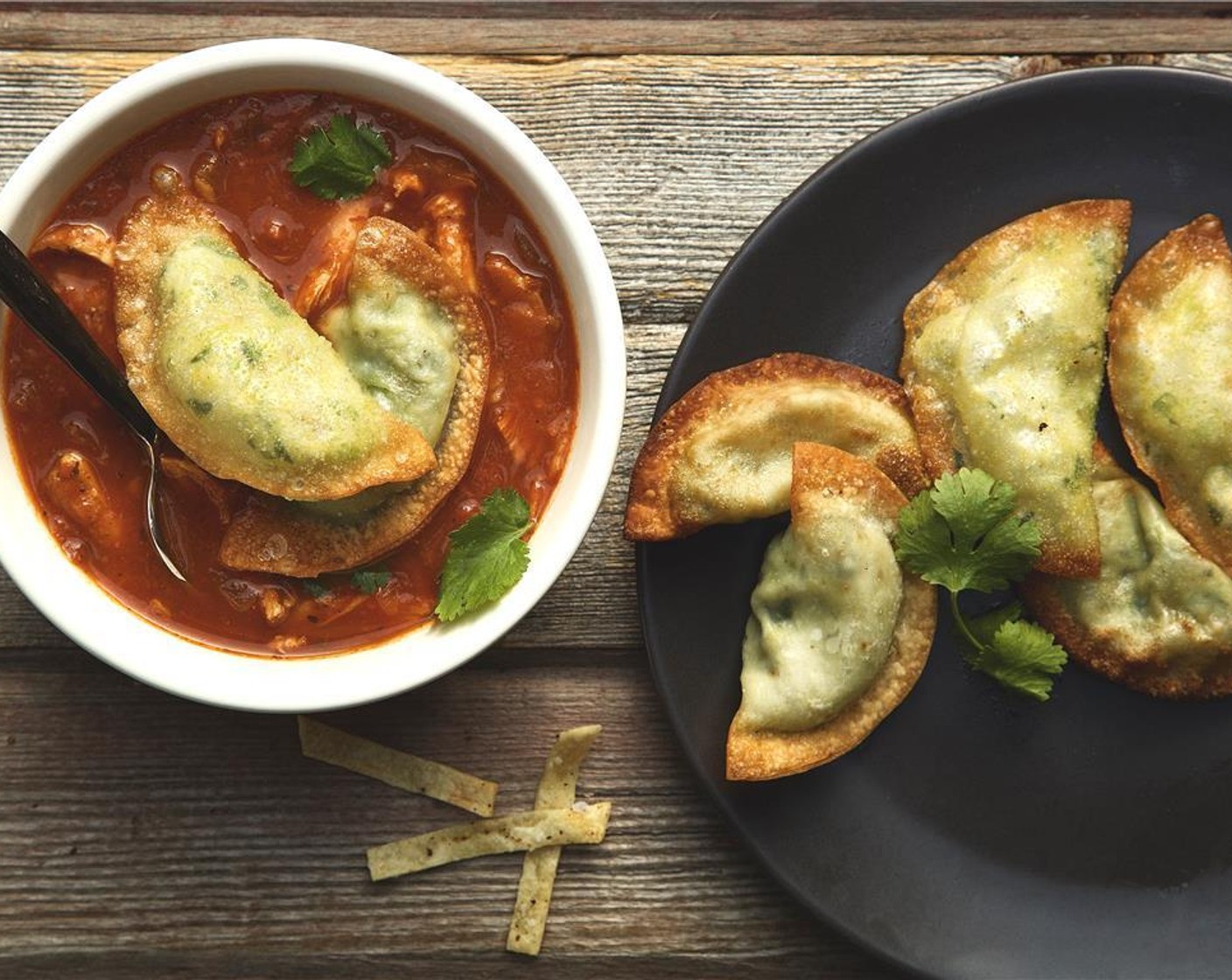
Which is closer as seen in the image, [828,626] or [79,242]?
[79,242]

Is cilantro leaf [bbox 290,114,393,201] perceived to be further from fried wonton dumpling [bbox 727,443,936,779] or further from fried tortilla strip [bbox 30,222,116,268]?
fried wonton dumpling [bbox 727,443,936,779]

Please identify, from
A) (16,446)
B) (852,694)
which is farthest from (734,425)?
(16,446)

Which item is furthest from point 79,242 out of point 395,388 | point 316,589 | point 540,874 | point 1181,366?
point 1181,366

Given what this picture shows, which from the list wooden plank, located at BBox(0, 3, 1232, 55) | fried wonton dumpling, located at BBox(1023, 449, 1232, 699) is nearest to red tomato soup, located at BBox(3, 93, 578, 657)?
wooden plank, located at BBox(0, 3, 1232, 55)

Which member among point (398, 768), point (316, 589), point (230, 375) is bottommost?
point (398, 768)

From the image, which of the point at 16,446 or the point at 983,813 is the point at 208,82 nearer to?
the point at 16,446

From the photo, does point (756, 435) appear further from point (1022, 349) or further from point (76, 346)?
point (76, 346)
